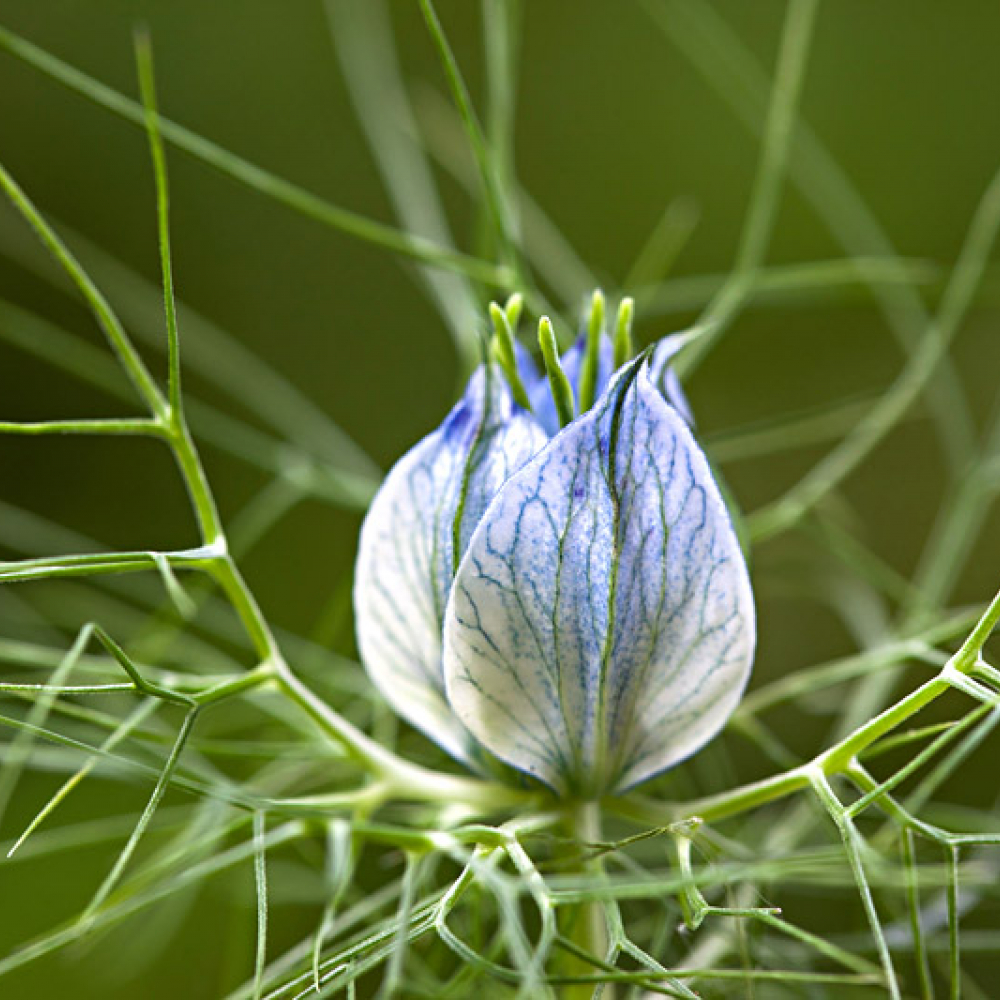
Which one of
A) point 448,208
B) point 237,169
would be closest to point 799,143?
point 448,208

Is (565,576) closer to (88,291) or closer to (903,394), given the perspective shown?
(88,291)

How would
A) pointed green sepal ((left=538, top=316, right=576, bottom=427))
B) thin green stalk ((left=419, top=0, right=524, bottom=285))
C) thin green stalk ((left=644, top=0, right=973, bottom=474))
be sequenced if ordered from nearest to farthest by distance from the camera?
1. pointed green sepal ((left=538, top=316, right=576, bottom=427))
2. thin green stalk ((left=419, top=0, right=524, bottom=285))
3. thin green stalk ((left=644, top=0, right=973, bottom=474))

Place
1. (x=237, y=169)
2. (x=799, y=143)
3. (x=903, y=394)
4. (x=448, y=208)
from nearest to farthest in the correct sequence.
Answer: (x=237, y=169) < (x=903, y=394) < (x=799, y=143) < (x=448, y=208)

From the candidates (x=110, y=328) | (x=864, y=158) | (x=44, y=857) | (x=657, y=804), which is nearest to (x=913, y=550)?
(x=864, y=158)

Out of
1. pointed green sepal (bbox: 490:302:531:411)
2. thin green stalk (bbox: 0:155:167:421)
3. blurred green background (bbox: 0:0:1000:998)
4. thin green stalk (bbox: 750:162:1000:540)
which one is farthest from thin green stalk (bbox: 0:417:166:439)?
blurred green background (bbox: 0:0:1000:998)

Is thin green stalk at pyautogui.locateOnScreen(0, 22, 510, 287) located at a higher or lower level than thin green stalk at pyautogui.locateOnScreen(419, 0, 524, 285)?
lower

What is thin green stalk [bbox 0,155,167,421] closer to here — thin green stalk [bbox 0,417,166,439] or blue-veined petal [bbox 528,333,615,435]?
thin green stalk [bbox 0,417,166,439]
